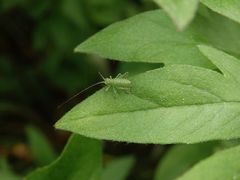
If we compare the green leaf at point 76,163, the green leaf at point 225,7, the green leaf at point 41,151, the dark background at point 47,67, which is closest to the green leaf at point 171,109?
the green leaf at point 225,7

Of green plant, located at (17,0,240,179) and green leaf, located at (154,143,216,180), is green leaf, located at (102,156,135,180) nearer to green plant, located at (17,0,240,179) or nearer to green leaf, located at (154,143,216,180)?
green leaf, located at (154,143,216,180)

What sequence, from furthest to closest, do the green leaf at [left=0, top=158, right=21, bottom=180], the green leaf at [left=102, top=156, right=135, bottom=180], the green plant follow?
the green leaf at [left=102, top=156, right=135, bottom=180], the green leaf at [left=0, top=158, right=21, bottom=180], the green plant

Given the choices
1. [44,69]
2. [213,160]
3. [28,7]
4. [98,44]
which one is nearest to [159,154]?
[44,69]

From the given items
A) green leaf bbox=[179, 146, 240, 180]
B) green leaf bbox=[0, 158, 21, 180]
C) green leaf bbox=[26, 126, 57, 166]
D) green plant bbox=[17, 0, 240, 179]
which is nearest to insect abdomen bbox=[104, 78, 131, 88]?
green plant bbox=[17, 0, 240, 179]

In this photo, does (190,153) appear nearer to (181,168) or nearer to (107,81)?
(181,168)

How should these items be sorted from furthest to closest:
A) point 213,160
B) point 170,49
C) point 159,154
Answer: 1. point 159,154
2. point 170,49
3. point 213,160

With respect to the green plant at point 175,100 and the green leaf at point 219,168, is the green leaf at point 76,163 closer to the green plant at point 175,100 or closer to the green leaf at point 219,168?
the green plant at point 175,100

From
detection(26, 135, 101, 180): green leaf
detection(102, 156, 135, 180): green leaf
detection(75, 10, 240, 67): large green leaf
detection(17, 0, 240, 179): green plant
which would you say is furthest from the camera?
detection(102, 156, 135, 180): green leaf
